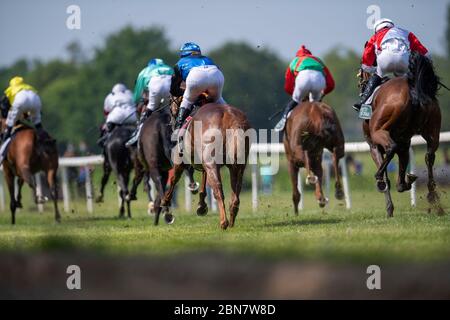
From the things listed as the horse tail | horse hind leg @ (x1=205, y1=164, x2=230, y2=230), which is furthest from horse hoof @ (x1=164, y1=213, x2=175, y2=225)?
the horse tail

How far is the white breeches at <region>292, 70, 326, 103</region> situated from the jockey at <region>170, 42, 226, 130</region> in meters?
2.46

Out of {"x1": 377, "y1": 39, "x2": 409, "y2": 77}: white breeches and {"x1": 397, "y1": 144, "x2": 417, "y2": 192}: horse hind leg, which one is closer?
{"x1": 397, "y1": 144, "x2": 417, "y2": 192}: horse hind leg

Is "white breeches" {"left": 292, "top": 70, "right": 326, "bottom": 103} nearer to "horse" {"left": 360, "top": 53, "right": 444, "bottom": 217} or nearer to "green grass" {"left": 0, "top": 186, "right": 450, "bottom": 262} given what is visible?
"green grass" {"left": 0, "top": 186, "right": 450, "bottom": 262}

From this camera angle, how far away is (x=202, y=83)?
12.1 m

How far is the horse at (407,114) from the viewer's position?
37.0 ft

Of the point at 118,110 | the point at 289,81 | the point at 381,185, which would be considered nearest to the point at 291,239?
the point at 381,185

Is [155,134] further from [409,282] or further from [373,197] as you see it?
[409,282]

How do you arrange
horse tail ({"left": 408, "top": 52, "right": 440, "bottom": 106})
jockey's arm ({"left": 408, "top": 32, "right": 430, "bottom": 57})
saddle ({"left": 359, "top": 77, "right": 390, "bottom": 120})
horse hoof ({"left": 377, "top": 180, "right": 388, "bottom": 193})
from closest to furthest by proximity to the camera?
1. horse tail ({"left": 408, "top": 52, "right": 440, "bottom": 106})
2. horse hoof ({"left": 377, "top": 180, "right": 388, "bottom": 193})
3. saddle ({"left": 359, "top": 77, "right": 390, "bottom": 120})
4. jockey's arm ({"left": 408, "top": 32, "right": 430, "bottom": 57})

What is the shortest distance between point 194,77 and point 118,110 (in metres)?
6.07

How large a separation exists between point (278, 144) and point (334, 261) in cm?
1144

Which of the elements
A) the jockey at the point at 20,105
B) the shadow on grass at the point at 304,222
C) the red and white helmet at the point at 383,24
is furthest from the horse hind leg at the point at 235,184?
the jockey at the point at 20,105

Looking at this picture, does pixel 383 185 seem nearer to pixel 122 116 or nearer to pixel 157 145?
pixel 157 145

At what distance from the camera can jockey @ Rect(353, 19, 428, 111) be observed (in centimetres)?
1195

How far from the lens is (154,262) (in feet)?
24.9
